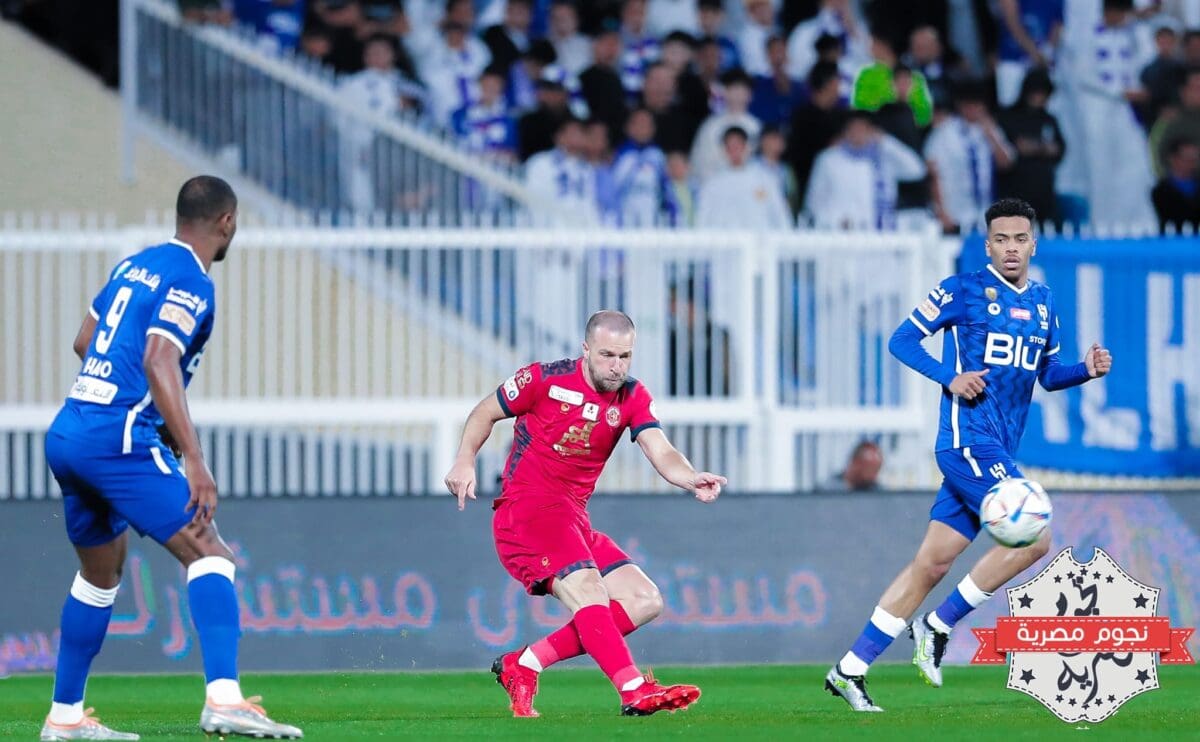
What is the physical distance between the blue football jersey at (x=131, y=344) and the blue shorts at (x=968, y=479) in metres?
3.45

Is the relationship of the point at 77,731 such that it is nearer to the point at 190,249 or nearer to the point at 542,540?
the point at 190,249

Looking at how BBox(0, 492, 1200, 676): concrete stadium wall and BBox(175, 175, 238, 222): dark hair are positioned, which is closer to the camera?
BBox(175, 175, 238, 222): dark hair

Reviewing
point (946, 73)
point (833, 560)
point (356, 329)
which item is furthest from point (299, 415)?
point (946, 73)

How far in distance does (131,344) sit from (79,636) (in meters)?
1.16

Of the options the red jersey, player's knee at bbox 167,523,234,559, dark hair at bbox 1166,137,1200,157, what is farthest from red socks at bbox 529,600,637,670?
dark hair at bbox 1166,137,1200,157

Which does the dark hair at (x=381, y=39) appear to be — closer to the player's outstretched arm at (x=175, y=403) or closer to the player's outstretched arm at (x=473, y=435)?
the player's outstretched arm at (x=473, y=435)

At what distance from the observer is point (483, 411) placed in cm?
920

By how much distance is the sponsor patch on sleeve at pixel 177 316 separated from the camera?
7.71 metres

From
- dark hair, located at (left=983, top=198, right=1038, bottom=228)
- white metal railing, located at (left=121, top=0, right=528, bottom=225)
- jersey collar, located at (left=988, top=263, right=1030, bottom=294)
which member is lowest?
jersey collar, located at (left=988, top=263, right=1030, bottom=294)

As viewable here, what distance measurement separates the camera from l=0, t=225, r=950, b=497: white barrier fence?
13.3 meters

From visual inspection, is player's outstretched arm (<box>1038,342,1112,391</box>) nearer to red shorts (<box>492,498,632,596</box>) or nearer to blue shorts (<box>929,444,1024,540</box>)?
blue shorts (<box>929,444,1024,540</box>)

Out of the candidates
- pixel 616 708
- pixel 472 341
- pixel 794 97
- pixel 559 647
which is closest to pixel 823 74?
pixel 794 97

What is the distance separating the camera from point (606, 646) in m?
8.80

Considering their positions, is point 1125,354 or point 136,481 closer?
point 136,481
